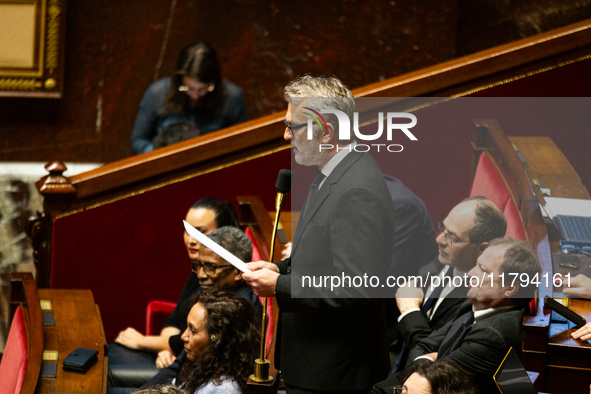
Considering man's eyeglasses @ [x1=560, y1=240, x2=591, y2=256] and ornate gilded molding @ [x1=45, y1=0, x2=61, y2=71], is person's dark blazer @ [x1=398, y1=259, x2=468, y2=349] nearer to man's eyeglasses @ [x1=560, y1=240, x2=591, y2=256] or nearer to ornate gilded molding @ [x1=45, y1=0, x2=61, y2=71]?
man's eyeglasses @ [x1=560, y1=240, x2=591, y2=256]

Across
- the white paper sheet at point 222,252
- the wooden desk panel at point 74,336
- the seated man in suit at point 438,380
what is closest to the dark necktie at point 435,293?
the seated man in suit at point 438,380

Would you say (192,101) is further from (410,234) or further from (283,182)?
(283,182)

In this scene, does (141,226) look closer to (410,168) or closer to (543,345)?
(410,168)

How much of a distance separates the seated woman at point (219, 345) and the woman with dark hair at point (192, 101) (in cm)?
118

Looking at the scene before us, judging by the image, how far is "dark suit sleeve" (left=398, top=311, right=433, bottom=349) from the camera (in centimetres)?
149

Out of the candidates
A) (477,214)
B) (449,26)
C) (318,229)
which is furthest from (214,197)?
(449,26)

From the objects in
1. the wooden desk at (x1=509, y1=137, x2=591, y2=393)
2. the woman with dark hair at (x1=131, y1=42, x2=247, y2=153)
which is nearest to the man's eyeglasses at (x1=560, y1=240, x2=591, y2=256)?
the wooden desk at (x1=509, y1=137, x2=591, y2=393)

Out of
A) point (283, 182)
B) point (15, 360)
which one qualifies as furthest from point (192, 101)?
point (283, 182)

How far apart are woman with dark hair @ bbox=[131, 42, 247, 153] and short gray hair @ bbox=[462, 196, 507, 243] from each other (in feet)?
4.63

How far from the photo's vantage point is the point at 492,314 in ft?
4.36

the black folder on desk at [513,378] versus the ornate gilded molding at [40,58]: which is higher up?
the ornate gilded molding at [40,58]

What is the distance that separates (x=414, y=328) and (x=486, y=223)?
269 millimetres

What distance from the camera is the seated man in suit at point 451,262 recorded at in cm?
149

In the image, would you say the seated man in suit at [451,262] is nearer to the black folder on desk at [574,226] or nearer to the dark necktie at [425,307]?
the dark necktie at [425,307]
